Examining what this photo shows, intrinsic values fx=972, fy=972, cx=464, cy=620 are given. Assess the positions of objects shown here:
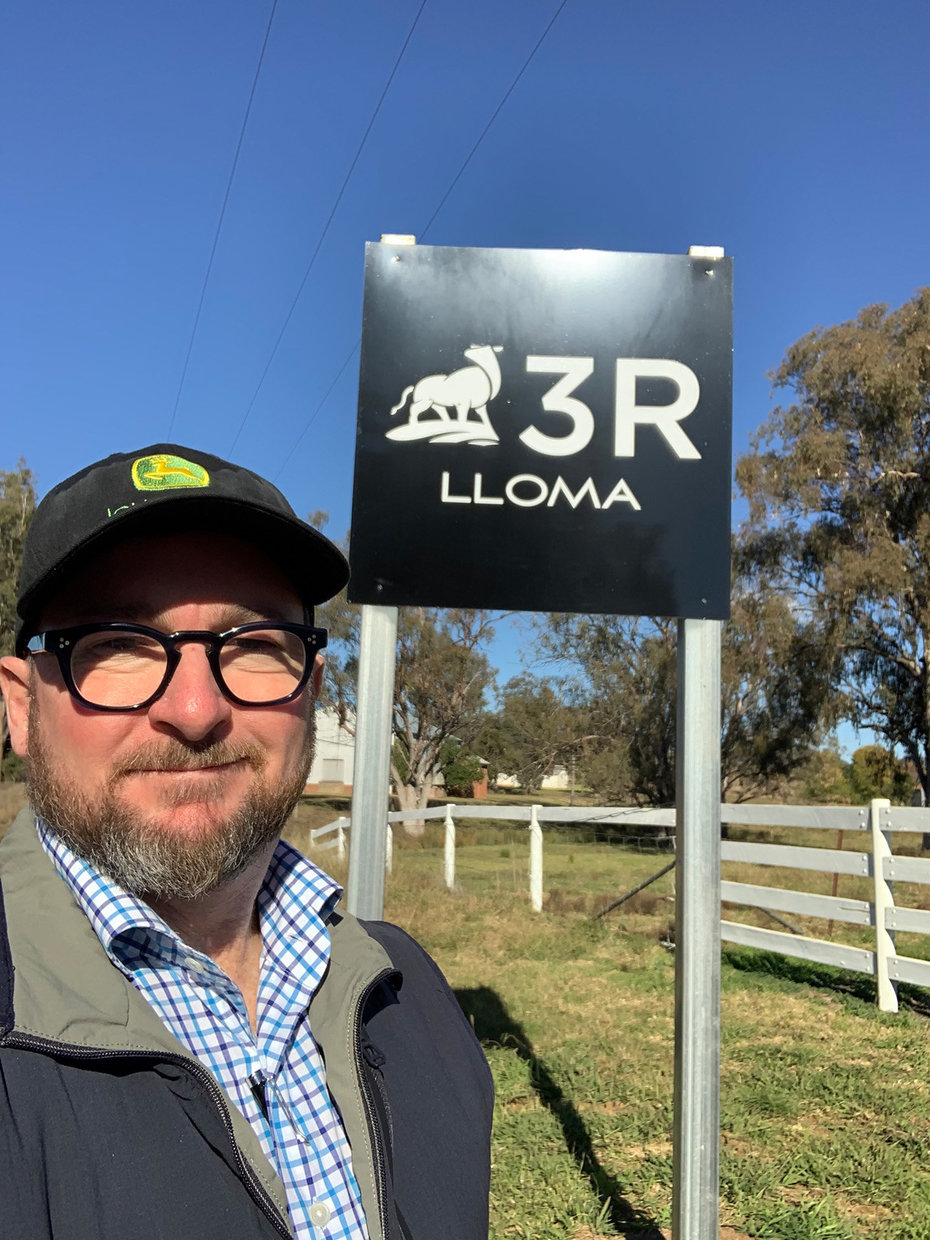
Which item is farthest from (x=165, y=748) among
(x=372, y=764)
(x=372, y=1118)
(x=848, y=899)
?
(x=848, y=899)

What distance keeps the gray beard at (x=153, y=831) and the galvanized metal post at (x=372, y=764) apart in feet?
4.26

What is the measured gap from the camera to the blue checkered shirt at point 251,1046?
1250mm

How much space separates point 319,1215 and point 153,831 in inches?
21.0

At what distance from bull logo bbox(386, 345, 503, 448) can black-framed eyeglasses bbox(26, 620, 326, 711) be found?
1.51m

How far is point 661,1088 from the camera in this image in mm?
4758

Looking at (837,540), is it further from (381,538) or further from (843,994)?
(381,538)

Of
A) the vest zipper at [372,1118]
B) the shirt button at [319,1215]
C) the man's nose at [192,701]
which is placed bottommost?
the shirt button at [319,1215]

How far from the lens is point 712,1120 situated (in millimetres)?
2578

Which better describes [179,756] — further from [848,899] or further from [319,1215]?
[848,899]

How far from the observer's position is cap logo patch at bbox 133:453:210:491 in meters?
1.38

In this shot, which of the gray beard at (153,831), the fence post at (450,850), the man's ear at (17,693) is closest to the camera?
the gray beard at (153,831)

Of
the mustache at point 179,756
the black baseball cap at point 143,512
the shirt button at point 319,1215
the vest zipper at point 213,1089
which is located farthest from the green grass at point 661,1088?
the black baseball cap at point 143,512

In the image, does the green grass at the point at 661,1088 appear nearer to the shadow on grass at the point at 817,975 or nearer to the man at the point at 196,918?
the shadow on grass at the point at 817,975

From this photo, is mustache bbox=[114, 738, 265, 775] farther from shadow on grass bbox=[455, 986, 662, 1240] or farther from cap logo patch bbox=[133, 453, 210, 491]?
shadow on grass bbox=[455, 986, 662, 1240]
